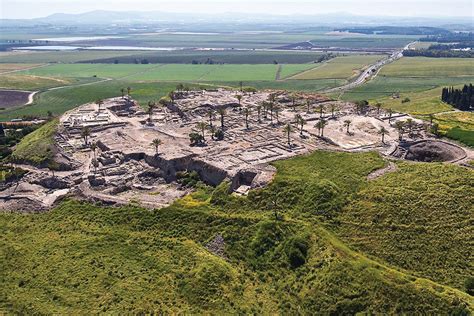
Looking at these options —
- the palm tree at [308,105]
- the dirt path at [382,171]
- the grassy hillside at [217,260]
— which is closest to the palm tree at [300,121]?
the palm tree at [308,105]

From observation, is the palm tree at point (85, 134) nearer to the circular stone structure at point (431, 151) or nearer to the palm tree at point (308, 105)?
the palm tree at point (308, 105)

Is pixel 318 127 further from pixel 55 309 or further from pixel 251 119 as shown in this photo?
pixel 55 309

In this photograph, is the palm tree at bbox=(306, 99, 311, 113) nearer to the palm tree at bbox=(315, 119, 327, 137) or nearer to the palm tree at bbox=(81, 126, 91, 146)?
the palm tree at bbox=(315, 119, 327, 137)

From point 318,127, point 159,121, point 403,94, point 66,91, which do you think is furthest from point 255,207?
point 66,91

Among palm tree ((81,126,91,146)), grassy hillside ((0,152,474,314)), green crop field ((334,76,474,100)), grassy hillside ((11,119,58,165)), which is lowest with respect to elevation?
grassy hillside ((0,152,474,314))

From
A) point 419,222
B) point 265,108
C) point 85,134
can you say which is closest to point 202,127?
point 85,134

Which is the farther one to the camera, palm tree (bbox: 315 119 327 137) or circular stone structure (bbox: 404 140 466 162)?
palm tree (bbox: 315 119 327 137)

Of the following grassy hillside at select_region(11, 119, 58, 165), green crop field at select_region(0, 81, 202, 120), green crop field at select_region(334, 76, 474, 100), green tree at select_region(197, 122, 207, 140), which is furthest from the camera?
green crop field at select_region(334, 76, 474, 100)

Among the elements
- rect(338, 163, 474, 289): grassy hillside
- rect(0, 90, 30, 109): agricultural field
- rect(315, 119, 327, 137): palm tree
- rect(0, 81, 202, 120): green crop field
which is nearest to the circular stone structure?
rect(338, 163, 474, 289): grassy hillside
